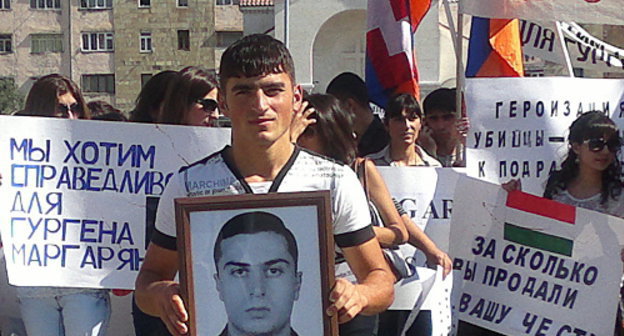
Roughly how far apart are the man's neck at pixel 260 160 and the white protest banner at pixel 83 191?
4.87 ft

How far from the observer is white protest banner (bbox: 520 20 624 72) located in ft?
23.6

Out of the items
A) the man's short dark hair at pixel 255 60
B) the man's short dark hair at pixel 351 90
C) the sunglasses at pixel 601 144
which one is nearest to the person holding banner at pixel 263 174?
the man's short dark hair at pixel 255 60

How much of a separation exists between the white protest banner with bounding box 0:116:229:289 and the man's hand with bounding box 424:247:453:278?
1.21m

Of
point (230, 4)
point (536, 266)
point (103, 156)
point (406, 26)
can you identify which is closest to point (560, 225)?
point (536, 266)

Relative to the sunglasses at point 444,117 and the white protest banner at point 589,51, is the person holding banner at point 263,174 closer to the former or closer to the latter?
the sunglasses at point 444,117

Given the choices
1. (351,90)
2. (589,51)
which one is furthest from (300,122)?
(589,51)

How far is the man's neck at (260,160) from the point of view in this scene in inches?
136

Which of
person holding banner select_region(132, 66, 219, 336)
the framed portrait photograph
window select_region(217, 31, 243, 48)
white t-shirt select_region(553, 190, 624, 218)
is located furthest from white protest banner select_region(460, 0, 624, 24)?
window select_region(217, 31, 243, 48)

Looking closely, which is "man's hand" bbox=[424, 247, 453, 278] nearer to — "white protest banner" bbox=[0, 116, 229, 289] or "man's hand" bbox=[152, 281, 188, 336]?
"white protest banner" bbox=[0, 116, 229, 289]

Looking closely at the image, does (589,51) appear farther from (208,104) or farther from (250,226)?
(250,226)

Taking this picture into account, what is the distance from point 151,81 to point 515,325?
2204 millimetres

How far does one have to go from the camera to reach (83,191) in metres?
5.11

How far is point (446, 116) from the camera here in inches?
270

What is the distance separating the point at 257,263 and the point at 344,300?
0.28m
